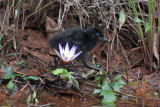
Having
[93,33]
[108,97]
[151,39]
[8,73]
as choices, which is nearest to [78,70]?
[93,33]

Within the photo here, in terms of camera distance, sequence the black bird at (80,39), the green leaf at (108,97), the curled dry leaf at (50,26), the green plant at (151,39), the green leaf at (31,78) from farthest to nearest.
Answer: the curled dry leaf at (50,26)
the green plant at (151,39)
the black bird at (80,39)
the green leaf at (31,78)
the green leaf at (108,97)

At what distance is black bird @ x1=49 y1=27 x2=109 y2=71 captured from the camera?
461 cm

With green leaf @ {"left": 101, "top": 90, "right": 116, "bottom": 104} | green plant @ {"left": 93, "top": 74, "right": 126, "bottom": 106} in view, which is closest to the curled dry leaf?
green plant @ {"left": 93, "top": 74, "right": 126, "bottom": 106}

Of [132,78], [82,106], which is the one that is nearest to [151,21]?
[132,78]

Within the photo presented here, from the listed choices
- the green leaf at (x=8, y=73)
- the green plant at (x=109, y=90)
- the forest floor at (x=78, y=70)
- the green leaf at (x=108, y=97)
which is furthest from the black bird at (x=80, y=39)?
the green leaf at (x=8, y=73)

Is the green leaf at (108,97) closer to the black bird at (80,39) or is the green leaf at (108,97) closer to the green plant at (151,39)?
the black bird at (80,39)

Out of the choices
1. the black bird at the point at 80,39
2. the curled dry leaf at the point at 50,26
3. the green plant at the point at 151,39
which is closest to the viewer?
the black bird at the point at 80,39

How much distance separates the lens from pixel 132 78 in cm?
512

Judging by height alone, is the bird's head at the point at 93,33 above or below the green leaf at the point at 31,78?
above

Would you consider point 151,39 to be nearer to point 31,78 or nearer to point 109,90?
point 109,90

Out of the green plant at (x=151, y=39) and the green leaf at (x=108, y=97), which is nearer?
the green leaf at (x=108, y=97)

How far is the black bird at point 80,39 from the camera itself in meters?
4.61

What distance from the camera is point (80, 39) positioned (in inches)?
187

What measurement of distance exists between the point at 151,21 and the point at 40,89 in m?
2.20
